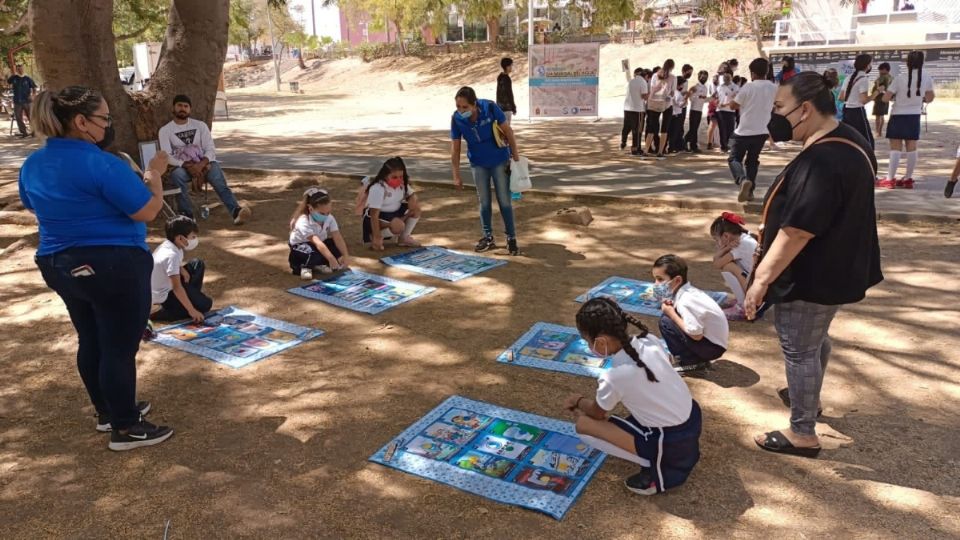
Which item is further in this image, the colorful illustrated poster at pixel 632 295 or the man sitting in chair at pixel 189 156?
the man sitting in chair at pixel 189 156

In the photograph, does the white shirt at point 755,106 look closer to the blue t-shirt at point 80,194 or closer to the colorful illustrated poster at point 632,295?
the colorful illustrated poster at point 632,295

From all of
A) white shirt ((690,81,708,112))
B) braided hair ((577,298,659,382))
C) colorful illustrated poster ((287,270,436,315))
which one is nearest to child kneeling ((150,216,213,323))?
colorful illustrated poster ((287,270,436,315))

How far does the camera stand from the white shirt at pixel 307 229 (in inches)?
251

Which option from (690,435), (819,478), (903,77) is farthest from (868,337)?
(903,77)

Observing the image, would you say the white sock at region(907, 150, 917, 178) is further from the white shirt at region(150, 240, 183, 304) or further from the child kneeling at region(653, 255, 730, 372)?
the white shirt at region(150, 240, 183, 304)

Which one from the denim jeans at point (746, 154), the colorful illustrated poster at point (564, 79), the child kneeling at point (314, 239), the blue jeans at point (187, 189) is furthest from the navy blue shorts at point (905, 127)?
the colorful illustrated poster at point (564, 79)

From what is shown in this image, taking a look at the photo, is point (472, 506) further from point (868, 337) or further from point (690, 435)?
point (868, 337)

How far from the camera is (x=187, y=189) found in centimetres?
850

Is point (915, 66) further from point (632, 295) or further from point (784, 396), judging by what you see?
point (784, 396)

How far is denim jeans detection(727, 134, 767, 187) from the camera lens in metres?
8.47

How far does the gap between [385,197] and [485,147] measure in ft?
4.39

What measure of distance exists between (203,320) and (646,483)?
3.78m

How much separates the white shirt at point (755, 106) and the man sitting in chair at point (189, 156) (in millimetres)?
6312

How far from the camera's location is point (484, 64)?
4300 centimetres
